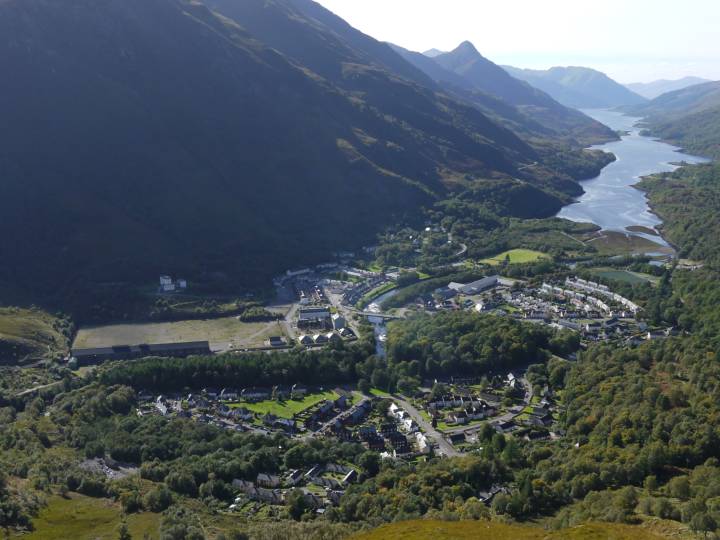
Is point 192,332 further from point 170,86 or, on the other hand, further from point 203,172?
point 170,86

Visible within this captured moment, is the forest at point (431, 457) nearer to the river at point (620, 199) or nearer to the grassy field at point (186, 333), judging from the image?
the grassy field at point (186, 333)

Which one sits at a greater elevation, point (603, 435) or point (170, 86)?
point (170, 86)

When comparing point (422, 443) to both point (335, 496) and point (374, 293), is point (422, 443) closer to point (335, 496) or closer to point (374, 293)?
point (335, 496)

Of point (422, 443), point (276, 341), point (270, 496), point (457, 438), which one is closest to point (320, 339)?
point (276, 341)

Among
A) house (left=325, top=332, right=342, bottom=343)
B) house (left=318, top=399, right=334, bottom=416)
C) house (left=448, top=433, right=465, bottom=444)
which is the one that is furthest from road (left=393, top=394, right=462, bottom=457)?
house (left=325, top=332, right=342, bottom=343)

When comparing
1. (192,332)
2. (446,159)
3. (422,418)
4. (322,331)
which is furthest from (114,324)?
(446,159)
